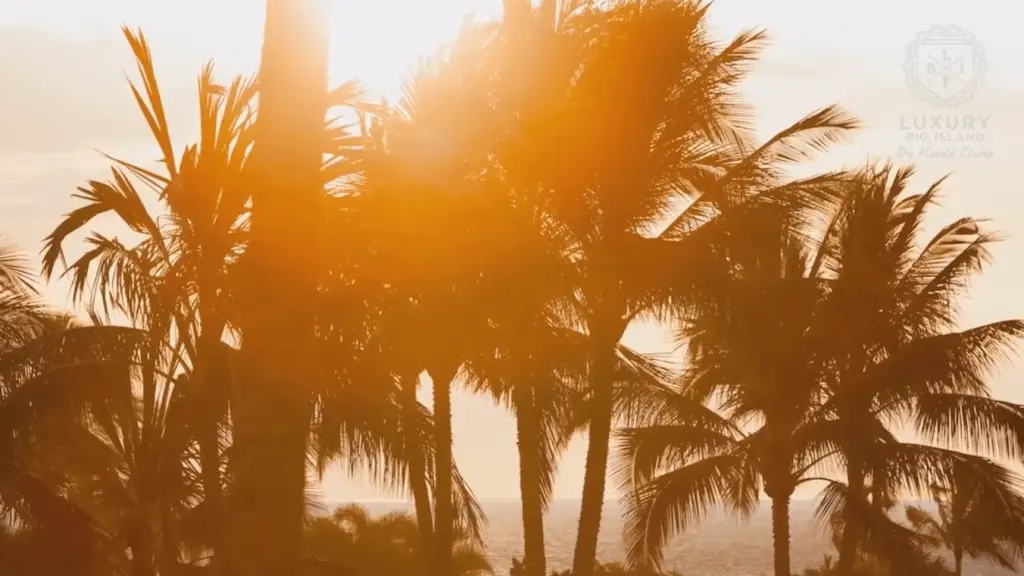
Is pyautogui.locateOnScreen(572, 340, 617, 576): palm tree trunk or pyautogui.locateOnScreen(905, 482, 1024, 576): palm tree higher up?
pyautogui.locateOnScreen(572, 340, 617, 576): palm tree trunk

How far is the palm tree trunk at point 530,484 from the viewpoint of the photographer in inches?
693

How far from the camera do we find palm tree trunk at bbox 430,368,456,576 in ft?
57.4

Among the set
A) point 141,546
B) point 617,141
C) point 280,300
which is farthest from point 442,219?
point 280,300

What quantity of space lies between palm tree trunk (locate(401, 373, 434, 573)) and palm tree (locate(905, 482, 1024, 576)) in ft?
27.5

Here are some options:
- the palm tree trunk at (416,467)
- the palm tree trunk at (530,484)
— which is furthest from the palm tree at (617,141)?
the palm tree trunk at (416,467)

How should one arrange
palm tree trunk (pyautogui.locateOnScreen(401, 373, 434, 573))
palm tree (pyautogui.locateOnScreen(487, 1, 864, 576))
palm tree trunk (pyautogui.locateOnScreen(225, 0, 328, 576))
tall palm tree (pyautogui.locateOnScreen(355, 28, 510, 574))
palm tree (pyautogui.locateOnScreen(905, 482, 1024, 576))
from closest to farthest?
palm tree trunk (pyautogui.locateOnScreen(225, 0, 328, 576))
palm tree trunk (pyautogui.locateOnScreen(401, 373, 434, 573))
tall palm tree (pyautogui.locateOnScreen(355, 28, 510, 574))
palm tree (pyautogui.locateOnScreen(487, 1, 864, 576))
palm tree (pyautogui.locateOnScreen(905, 482, 1024, 576))

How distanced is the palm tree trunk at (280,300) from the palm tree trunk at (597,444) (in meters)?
8.51

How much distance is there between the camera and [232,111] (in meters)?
11.9

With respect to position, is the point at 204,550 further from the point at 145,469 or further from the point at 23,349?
the point at 23,349

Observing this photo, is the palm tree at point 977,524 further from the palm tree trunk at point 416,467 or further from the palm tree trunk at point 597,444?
the palm tree trunk at point 416,467

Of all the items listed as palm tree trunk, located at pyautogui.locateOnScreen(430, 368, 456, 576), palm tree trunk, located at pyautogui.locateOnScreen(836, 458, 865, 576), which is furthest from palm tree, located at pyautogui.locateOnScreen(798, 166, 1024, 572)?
palm tree trunk, located at pyautogui.locateOnScreen(430, 368, 456, 576)

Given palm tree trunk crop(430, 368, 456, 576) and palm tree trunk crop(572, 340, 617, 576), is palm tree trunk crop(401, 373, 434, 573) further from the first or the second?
palm tree trunk crop(572, 340, 617, 576)

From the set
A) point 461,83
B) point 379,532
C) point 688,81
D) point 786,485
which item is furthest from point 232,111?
point 379,532

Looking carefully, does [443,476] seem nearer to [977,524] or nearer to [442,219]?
[442,219]
